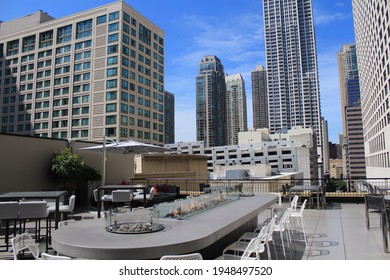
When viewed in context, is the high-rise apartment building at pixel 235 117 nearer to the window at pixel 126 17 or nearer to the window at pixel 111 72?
the window at pixel 111 72

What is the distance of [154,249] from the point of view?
247 centimetres

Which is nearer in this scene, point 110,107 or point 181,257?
point 181,257

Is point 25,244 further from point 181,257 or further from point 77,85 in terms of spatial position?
point 77,85

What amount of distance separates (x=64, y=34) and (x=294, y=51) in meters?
46.1

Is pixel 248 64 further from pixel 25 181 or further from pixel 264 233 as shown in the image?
pixel 25 181

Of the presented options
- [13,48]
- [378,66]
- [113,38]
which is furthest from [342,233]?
[13,48]

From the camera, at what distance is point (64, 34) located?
4444 centimetres

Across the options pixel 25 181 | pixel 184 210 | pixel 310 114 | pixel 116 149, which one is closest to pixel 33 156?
pixel 25 181

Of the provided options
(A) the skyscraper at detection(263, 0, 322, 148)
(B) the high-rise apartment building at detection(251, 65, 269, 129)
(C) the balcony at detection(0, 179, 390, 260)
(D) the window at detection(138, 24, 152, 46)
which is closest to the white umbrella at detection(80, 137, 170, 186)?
(C) the balcony at detection(0, 179, 390, 260)

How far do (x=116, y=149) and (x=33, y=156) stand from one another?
7.48ft

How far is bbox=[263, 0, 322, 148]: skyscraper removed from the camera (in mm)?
4445

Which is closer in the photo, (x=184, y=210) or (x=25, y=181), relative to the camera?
(x=184, y=210)

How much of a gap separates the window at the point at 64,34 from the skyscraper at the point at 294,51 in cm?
4341

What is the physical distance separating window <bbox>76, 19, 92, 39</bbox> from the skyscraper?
4147 cm
